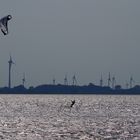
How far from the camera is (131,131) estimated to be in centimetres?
6575

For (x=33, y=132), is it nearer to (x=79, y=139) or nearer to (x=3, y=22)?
(x=79, y=139)

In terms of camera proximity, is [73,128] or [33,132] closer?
[33,132]

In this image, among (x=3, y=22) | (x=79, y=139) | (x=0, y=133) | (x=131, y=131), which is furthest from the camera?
(x=131, y=131)

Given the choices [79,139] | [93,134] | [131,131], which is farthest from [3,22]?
[131,131]

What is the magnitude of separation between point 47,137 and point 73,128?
1189 centimetres

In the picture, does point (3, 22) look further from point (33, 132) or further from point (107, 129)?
point (107, 129)

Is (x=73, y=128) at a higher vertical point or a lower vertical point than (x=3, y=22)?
lower

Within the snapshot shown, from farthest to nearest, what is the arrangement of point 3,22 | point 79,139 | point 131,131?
1. point 131,131
2. point 79,139
3. point 3,22

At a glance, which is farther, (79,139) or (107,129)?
(107,129)

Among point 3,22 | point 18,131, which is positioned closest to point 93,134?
point 18,131

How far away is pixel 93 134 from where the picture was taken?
202ft

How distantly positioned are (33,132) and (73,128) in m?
7.25

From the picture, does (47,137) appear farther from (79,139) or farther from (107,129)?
(107,129)

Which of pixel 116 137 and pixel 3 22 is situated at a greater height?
pixel 3 22
